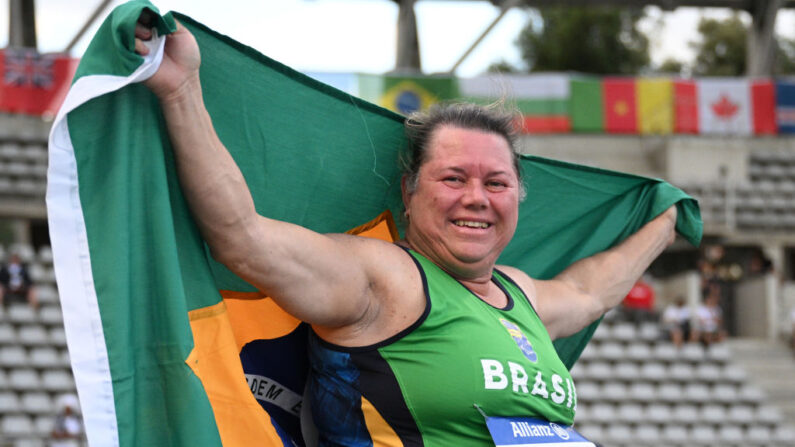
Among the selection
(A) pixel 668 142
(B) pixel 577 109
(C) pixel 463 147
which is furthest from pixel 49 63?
(C) pixel 463 147

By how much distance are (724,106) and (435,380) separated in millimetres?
16601

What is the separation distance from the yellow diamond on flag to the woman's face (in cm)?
1321

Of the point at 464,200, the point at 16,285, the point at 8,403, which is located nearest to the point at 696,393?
the point at 8,403

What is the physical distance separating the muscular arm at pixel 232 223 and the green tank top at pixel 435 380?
6.4 inches

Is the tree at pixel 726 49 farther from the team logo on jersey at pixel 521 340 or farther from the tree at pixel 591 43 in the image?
the team logo on jersey at pixel 521 340

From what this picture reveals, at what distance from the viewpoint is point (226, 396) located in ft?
6.61

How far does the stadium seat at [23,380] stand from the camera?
10.1 meters

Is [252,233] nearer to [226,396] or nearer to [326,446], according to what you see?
[226,396]

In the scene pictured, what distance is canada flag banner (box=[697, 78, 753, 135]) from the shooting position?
56.9 ft

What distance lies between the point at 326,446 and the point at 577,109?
613 inches

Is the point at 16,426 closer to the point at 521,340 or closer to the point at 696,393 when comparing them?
the point at 696,393

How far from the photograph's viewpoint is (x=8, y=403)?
9.77 m

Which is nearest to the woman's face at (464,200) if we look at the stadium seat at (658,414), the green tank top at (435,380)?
the green tank top at (435,380)

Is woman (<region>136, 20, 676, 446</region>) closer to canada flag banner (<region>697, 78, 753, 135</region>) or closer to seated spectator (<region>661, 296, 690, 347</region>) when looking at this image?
seated spectator (<region>661, 296, 690, 347</region>)
